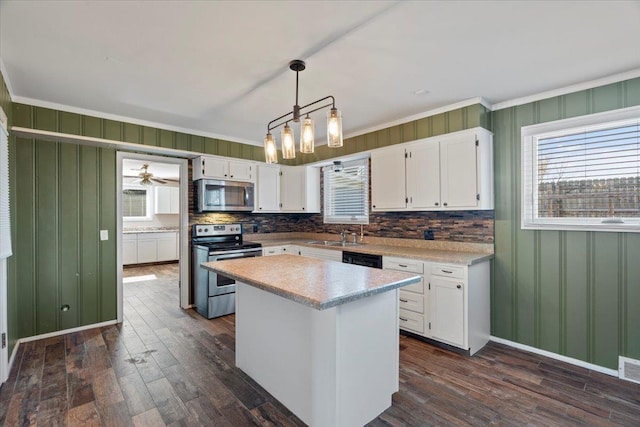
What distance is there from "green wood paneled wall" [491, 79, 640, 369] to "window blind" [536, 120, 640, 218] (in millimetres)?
177

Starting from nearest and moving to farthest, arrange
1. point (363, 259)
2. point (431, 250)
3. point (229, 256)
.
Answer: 1. point (431, 250)
2. point (363, 259)
3. point (229, 256)

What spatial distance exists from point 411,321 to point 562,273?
4.72 ft

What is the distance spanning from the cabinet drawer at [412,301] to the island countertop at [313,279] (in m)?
1.20

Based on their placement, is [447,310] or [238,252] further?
[238,252]

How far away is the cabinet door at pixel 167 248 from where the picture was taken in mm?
7895

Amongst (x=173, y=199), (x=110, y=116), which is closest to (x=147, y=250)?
(x=173, y=199)

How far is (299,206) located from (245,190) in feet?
3.07

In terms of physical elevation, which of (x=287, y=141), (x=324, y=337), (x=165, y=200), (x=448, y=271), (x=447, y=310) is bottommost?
(x=447, y=310)

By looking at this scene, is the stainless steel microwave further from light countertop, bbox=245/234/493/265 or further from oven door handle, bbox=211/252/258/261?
light countertop, bbox=245/234/493/265

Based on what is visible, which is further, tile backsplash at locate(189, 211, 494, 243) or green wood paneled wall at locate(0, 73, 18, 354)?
tile backsplash at locate(189, 211, 494, 243)

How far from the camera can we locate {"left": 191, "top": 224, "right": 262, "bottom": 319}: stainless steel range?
13.1 feet

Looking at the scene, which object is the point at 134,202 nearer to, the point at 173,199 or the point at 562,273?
the point at 173,199

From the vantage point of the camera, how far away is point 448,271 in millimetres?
2994

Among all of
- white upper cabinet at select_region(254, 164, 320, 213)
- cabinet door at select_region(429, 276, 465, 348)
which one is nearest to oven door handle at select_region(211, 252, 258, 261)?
white upper cabinet at select_region(254, 164, 320, 213)
